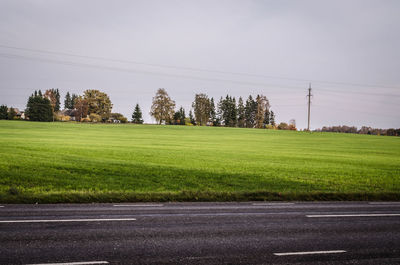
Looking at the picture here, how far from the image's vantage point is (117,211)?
9.61m

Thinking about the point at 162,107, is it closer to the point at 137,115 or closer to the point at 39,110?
the point at 137,115

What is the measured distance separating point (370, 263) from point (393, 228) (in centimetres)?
321

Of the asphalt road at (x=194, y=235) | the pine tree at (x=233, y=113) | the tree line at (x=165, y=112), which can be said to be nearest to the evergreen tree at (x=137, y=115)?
the tree line at (x=165, y=112)

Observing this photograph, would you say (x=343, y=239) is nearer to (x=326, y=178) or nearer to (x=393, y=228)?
(x=393, y=228)

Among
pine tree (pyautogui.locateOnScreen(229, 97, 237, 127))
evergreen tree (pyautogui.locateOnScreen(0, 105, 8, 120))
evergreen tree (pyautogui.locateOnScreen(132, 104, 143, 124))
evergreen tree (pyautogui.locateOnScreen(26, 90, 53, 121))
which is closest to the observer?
evergreen tree (pyautogui.locateOnScreen(26, 90, 53, 121))

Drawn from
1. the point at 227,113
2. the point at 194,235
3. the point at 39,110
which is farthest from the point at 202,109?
the point at 194,235

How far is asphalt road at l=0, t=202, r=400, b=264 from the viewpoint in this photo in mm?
5844

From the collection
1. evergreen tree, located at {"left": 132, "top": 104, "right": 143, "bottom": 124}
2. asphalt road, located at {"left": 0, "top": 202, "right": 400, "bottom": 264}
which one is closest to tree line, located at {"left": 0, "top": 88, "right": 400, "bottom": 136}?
evergreen tree, located at {"left": 132, "top": 104, "right": 143, "bottom": 124}

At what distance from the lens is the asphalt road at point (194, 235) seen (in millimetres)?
5844

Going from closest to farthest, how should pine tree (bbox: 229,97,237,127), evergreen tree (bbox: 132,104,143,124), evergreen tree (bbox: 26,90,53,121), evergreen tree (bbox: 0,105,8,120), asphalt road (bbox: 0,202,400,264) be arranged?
asphalt road (bbox: 0,202,400,264) < evergreen tree (bbox: 26,90,53,121) < evergreen tree (bbox: 0,105,8,120) < evergreen tree (bbox: 132,104,143,124) < pine tree (bbox: 229,97,237,127)

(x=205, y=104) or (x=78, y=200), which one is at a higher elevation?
(x=205, y=104)

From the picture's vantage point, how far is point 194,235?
23.7ft

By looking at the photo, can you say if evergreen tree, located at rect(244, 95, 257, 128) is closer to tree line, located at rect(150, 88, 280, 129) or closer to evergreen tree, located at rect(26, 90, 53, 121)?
tree line, located at rect(150, 88, 280, 129)

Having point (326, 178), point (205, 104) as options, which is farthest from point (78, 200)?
point (205, 104)
